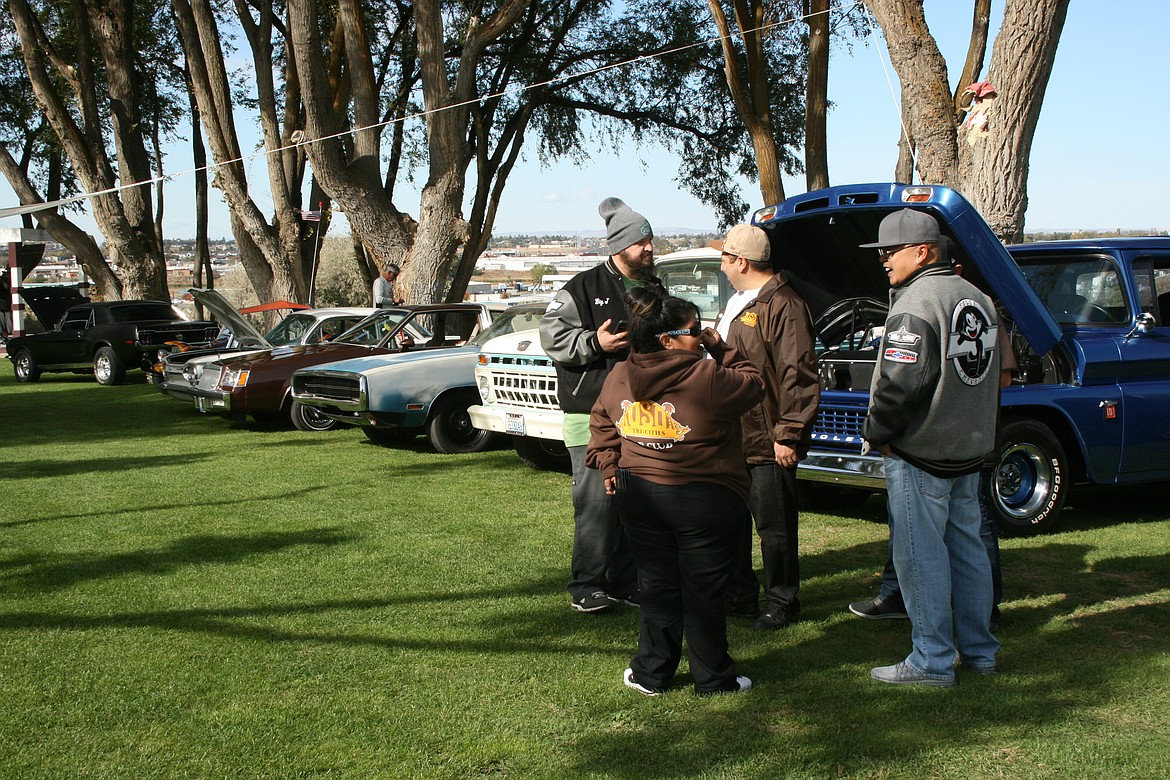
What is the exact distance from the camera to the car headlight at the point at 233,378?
503 inches

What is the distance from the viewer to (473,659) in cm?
483

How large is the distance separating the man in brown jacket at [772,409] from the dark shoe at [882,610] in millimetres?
316

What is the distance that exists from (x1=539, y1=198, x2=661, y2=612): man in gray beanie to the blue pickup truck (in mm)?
1911

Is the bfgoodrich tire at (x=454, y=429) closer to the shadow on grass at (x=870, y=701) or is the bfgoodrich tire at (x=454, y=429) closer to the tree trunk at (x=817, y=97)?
the shadow on grass at (x=870, y=701)

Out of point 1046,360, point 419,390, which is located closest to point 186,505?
point 419,390

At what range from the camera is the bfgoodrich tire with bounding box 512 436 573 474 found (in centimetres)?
991

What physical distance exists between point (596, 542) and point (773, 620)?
914 mm

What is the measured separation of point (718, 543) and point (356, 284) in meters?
46.7

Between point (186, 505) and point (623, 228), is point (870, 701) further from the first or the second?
point (186, 505)

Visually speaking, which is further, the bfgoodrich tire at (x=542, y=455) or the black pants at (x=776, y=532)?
the bfgoodrich tire at (x=542, y=455)

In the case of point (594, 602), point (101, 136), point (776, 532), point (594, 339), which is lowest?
point (594, 602)

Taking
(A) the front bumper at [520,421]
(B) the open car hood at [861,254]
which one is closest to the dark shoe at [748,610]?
(B) the open car hood at [861,254]

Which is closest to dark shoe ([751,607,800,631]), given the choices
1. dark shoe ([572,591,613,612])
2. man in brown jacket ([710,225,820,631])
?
man in brown jacket ([710,225,820,631])

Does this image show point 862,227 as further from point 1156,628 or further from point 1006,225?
point 1006,225
